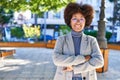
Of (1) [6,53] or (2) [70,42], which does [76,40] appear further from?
(1) [6,53]

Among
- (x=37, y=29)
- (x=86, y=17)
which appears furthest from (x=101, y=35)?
(x=37, y=29)

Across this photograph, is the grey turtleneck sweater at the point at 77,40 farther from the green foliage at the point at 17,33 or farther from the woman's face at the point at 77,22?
the green foliage at the point at 17,33

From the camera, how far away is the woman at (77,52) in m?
3.64

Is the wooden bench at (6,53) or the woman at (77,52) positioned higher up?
the woman at (77,52)

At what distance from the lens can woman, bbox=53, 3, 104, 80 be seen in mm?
3641

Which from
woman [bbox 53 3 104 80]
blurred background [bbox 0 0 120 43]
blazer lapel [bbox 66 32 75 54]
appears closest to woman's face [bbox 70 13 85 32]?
woman [bbox 53 3 104 80]

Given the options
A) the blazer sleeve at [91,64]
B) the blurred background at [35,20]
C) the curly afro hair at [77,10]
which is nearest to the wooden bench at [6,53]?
the blurred background at [35,20]

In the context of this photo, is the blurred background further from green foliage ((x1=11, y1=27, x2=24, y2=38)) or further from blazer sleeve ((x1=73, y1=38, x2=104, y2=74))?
blazer sleeve ((x1=73, y1=38, x2=104, y2=74))

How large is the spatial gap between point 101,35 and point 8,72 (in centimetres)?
357

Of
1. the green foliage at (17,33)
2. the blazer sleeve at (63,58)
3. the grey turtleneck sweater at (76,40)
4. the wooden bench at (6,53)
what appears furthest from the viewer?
the green foliage at (17,33)

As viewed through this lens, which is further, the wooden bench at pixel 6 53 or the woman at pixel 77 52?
the wooden bench at pixel 6 53

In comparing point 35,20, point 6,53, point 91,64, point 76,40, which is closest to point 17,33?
point 35,20

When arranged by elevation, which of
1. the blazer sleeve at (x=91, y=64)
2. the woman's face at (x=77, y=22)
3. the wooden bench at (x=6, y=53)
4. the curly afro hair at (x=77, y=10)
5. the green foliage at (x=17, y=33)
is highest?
Result: the curly afro hair at (x=77, y=10)

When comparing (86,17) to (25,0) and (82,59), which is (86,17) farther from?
(25,0)
